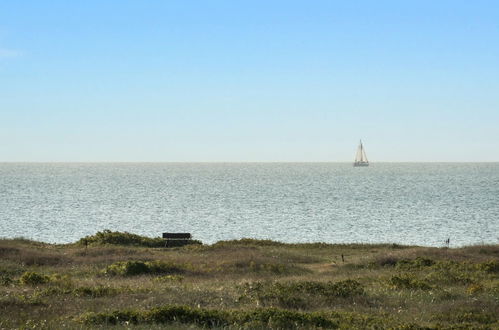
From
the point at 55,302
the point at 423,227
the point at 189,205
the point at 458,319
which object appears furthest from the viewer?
the point at 189,205

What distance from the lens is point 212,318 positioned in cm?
1616

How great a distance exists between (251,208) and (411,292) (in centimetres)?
9568

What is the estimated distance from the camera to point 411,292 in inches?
888

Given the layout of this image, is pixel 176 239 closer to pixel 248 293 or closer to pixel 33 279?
pixel 33 279

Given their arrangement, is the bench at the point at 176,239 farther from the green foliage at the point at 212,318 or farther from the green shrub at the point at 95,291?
the green foliage at the point at 212,318

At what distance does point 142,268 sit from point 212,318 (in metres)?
15.4

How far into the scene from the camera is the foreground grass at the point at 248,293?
16.1 m

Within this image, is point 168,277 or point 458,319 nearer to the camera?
point 458,319

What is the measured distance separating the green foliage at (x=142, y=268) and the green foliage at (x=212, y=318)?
13.9 metres

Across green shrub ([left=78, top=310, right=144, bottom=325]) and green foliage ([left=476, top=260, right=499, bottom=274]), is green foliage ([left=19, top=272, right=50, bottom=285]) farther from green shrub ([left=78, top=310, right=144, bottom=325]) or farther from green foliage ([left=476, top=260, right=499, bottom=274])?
green foliage ([left=476, top=260, right=499, bottom=274])

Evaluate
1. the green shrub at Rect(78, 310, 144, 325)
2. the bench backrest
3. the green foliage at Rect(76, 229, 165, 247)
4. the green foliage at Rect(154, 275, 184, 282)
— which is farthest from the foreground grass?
the bench backrest

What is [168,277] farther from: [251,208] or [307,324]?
[251,208]

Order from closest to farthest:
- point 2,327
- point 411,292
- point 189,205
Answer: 1. point 2,327
2. point 411,292
3. point 189,205

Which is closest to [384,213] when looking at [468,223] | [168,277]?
[468,223]
